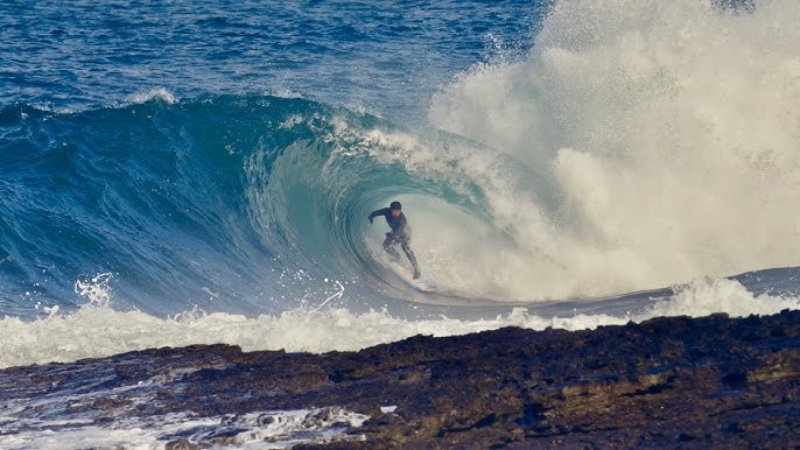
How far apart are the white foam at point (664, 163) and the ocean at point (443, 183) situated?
0.03 m

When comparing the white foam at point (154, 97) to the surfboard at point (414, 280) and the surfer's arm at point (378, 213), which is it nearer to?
the surfer's arm at point (378, 213)

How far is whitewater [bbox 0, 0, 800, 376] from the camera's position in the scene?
14969 mm

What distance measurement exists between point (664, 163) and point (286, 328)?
26.0 ft

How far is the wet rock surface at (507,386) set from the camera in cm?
779

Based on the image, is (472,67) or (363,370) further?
(472,67)

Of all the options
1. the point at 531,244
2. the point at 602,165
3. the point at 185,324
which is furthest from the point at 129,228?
the point at 602,165

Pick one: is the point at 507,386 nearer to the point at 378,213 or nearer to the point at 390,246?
the point at 390,246

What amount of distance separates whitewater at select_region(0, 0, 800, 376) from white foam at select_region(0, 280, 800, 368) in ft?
0.68

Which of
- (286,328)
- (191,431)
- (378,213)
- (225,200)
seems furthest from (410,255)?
(191,431)

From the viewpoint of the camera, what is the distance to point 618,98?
17625 millimetres

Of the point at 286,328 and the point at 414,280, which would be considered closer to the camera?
the point at 286,328

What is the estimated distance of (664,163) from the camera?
54.6 feet

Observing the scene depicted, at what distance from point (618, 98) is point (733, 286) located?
7.18 meters

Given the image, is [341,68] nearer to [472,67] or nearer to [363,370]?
[472,67]
